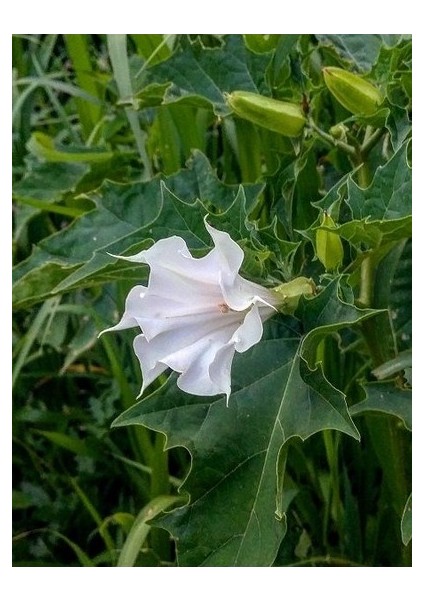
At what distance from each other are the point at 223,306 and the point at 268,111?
24 centimetres

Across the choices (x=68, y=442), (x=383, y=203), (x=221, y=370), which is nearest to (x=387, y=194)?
(x=383, y=203)

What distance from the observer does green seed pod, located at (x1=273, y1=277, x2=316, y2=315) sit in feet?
2.02

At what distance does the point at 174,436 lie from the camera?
667 mm

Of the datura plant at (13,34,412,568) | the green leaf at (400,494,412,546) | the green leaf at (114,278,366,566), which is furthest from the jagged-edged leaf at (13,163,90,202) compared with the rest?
the green leaf at (400,494,412,546)

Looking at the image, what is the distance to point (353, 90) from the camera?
74cm

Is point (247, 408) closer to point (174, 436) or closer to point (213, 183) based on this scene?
point (174, 436)

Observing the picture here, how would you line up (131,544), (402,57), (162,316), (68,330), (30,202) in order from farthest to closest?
(68,330) < (30,202) < (131,544) < (402,57) < (162,316)

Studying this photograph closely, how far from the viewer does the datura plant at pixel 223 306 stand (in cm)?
61

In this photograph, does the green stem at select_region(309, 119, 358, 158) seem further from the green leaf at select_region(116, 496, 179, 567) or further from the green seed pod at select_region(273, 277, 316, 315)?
the green leaf at select_region(116, 496, 179, 567)

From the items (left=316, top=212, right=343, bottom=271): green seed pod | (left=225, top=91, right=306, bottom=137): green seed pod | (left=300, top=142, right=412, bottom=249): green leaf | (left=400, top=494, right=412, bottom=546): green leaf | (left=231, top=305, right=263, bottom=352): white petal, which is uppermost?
(left=225, top=91, right=306, bottom=137): green seed pod

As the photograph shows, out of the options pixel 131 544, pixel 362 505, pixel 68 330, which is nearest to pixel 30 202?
pixel 68 330

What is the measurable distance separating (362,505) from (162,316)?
0.54m

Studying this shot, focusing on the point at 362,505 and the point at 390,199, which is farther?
the point at 362,505

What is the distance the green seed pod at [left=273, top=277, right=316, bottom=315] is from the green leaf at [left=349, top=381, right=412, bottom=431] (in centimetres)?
13
